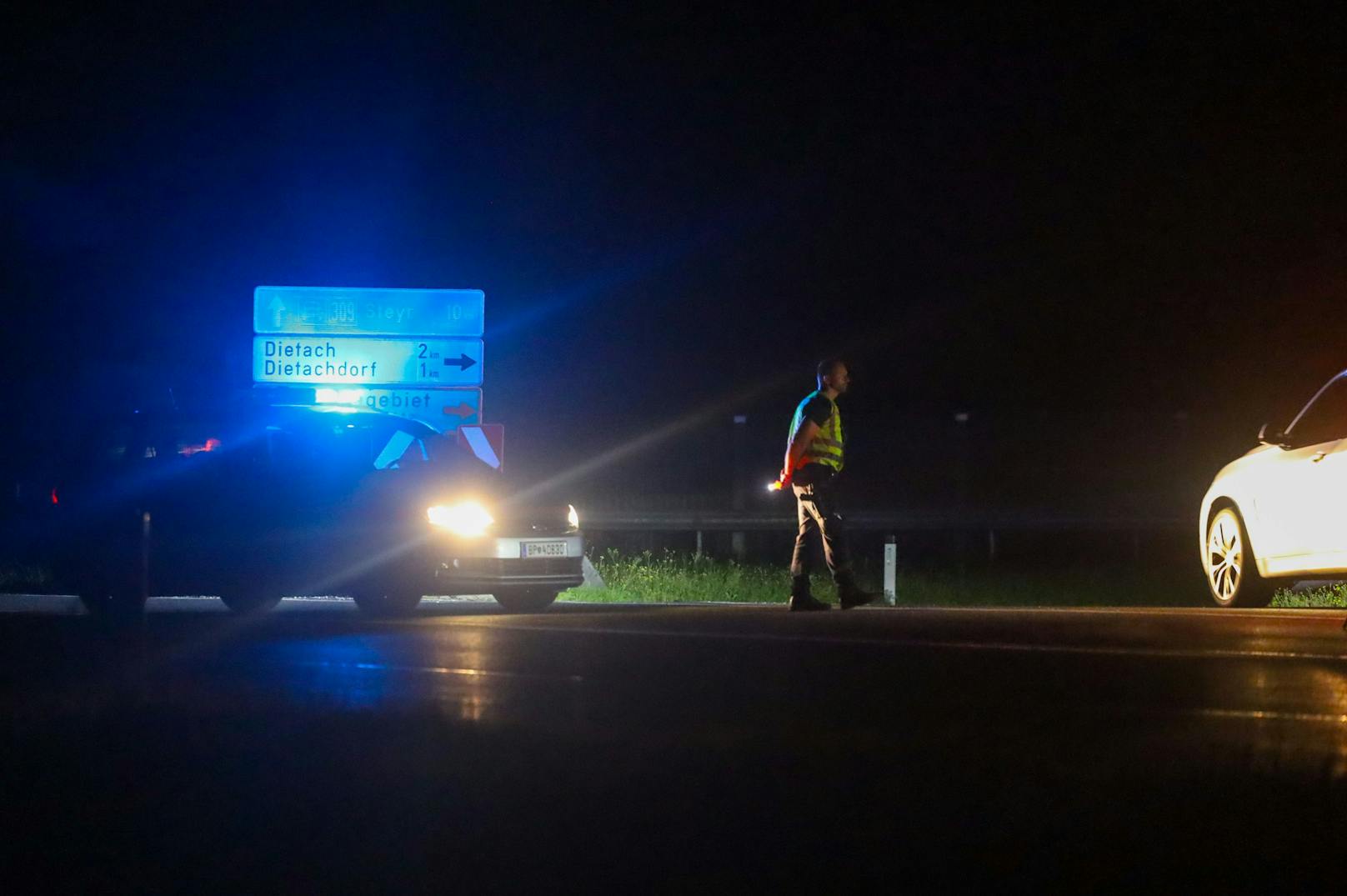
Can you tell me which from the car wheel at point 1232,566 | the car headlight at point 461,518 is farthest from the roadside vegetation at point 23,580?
the car wheel at point 1232,566

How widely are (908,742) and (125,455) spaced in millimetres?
9149

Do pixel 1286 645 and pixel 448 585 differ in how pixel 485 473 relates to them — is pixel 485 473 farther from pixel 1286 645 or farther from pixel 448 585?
pixel 1286 645

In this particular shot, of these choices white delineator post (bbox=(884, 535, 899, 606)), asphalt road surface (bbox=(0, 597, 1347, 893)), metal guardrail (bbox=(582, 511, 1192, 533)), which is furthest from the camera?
metal guardrail (bbox=(582, 511, 1192, 533))

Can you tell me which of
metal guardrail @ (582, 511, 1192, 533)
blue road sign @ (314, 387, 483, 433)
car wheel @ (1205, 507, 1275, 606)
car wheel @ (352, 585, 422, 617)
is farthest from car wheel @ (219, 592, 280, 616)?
metal guardrail @ (582, 511, 1192, 533)

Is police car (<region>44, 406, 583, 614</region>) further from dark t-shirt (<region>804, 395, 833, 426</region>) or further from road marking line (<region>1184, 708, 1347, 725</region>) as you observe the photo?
road marking line (<region>1184, 708, 1347, 725</region>)

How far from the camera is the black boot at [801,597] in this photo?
13.0 m

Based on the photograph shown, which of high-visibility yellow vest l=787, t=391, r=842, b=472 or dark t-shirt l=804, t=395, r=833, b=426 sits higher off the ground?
dark t-shirt l=804, t=395, r=833, b=426

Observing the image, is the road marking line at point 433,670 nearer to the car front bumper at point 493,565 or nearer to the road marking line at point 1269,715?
the road marking line at point 1269,715

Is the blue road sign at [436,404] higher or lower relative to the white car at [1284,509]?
higher

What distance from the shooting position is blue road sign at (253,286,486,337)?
20.2 metres

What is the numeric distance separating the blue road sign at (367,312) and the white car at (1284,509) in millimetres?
10151

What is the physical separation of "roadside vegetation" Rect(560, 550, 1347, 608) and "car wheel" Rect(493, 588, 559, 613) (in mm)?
1586

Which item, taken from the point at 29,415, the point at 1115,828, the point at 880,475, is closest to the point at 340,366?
the point at 880,475

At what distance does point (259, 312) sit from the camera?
2055 centimetres
